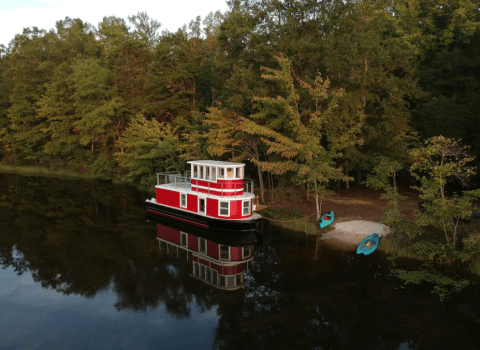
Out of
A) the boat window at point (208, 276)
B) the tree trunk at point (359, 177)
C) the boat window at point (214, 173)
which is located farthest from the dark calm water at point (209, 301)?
the tree trunk at point (359, 177)

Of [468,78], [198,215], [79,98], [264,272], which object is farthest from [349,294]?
[79,98]

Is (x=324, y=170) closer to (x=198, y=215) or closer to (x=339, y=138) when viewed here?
(x=339, y=138)

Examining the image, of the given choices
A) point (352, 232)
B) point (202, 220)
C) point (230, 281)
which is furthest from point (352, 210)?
point (230, 281)

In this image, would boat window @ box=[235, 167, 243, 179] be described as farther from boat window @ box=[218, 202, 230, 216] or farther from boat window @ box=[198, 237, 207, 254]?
boat window @ box=[198, 237, 207, 254]

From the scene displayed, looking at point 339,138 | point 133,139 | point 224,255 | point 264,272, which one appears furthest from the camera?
point 133,139

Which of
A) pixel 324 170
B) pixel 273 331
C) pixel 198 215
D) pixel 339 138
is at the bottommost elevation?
pixel 273 331

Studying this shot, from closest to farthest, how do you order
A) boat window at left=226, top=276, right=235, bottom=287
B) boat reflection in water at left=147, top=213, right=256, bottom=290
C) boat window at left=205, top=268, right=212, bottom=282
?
boat window at left=226, top=276, right=235, bottom=287, boat window at left=205, top=268, right=212, bottom=282, boat reflection in water at left=147, top=213, right=256, bottom=290

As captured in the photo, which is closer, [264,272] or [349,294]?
[349,294]

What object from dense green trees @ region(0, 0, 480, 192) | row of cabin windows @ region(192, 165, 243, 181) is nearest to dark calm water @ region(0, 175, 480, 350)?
row of cabin windows @ region(192, 165, 243, 181)
